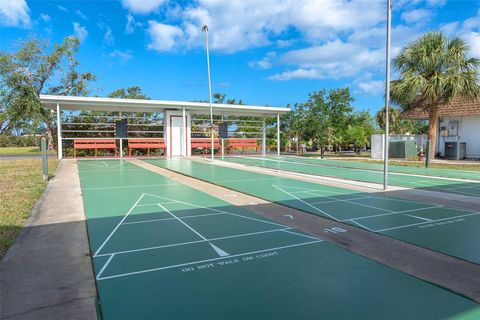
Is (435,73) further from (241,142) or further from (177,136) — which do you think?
(177,136)

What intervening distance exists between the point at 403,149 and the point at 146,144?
17.7m

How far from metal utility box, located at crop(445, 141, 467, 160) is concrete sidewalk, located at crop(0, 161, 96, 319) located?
A: 24.3 meters

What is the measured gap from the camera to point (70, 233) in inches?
227

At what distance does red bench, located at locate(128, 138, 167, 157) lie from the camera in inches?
1005

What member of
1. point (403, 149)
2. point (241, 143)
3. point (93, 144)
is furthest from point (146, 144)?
point (403, 149)

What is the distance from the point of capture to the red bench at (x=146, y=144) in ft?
83.7

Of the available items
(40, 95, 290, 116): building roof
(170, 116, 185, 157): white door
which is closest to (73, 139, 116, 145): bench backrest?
(40, 95, 290, 116): building roof

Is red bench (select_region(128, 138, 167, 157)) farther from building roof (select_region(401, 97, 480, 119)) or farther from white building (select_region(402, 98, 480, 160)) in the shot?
white building (select_region(402, 98, 480, 160))

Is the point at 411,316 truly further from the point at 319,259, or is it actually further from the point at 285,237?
the point at 285,237

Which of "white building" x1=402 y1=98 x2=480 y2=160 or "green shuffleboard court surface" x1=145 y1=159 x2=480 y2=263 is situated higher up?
"white building" x1=402 y1=98 x2=480 y2=160

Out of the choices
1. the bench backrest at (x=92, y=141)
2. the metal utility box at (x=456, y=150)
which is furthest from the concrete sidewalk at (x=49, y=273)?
the metal utility box at (x=456, y=150)

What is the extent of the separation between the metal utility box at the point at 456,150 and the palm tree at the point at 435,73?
3855 mm

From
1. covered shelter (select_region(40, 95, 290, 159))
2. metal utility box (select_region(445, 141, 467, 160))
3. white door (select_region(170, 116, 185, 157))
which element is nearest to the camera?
covered shelter (select_region(40, 95, 290, 159))

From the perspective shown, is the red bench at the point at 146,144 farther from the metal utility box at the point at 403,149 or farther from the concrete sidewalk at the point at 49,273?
the concrete sidewalk at the point at 49,273
